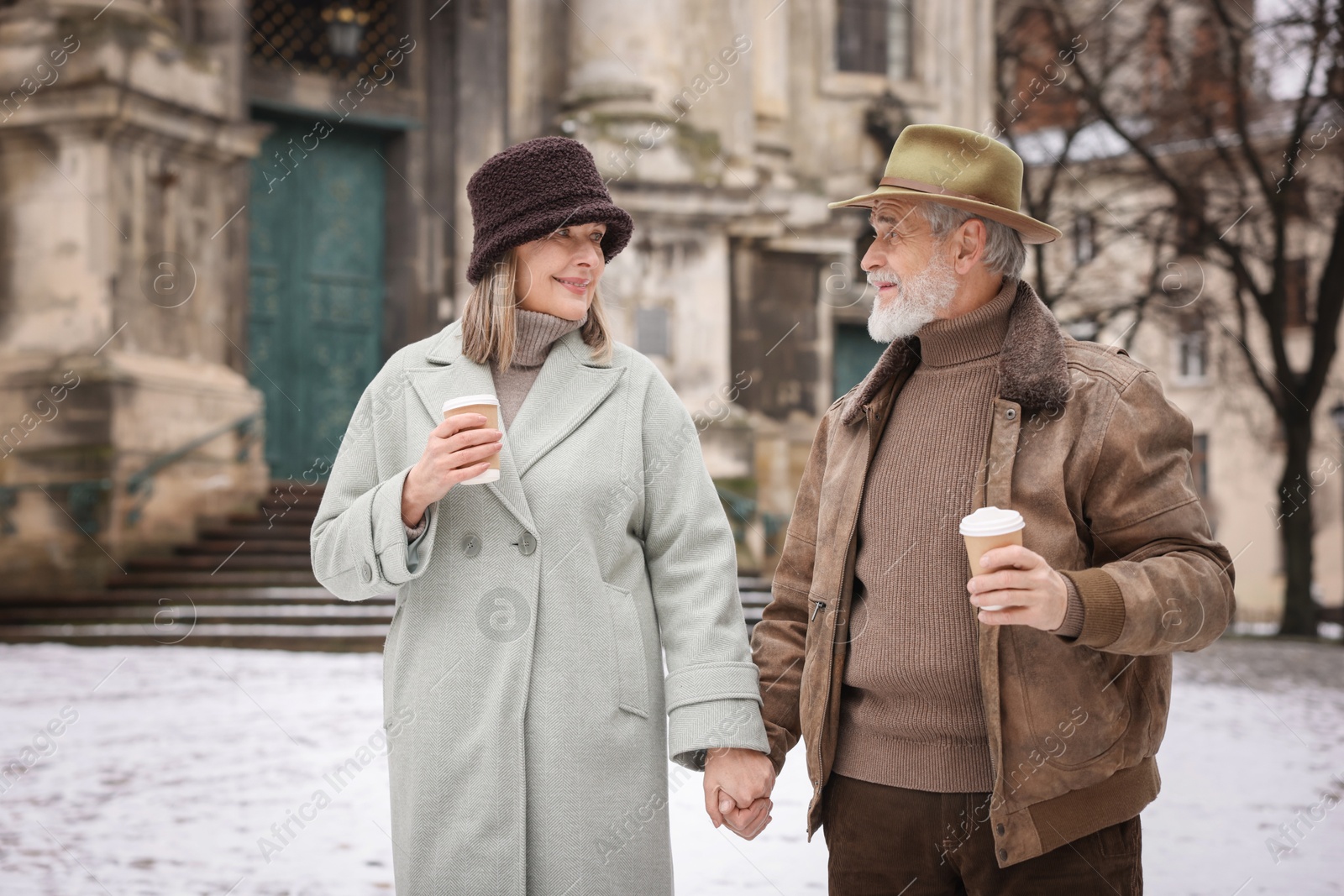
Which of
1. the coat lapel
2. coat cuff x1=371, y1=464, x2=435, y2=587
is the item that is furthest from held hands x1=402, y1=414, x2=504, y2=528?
the coat lapel

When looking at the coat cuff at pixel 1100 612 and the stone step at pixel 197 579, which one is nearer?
the coat cuff at pixel 1100 612

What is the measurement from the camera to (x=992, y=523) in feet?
7.72

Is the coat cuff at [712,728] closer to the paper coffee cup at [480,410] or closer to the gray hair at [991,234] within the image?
the paper coffee cup at [480,410]

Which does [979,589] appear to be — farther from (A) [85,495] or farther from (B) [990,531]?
(A) [85,495]

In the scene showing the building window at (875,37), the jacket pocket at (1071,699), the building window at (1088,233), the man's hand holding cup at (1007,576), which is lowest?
the jacket pocket at (1071,699)

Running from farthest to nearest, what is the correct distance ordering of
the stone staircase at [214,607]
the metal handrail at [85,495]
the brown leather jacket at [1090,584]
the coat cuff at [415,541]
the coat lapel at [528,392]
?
the metal handrail at [85,495]
the stone staircase at [214,607]
the coat lapel at [528,392]
the coat cuff at [415,541]
the brown leather jacket at [1090,584]

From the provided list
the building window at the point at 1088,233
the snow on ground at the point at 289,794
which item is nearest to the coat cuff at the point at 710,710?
the snow on ground at the point at 289,794

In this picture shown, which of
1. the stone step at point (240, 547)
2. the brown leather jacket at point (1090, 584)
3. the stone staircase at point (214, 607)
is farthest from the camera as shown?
the stone step at point (240, 547)

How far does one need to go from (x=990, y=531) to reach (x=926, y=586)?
1.73 feet

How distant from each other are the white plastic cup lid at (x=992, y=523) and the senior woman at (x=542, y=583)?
2.42 ft

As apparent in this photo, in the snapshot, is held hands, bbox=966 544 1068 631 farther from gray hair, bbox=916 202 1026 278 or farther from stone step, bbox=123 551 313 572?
stone step, bbox=123 551 313 572

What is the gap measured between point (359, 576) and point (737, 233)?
1430 cm

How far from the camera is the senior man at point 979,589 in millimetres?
2588

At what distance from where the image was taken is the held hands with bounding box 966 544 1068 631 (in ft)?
7.70
